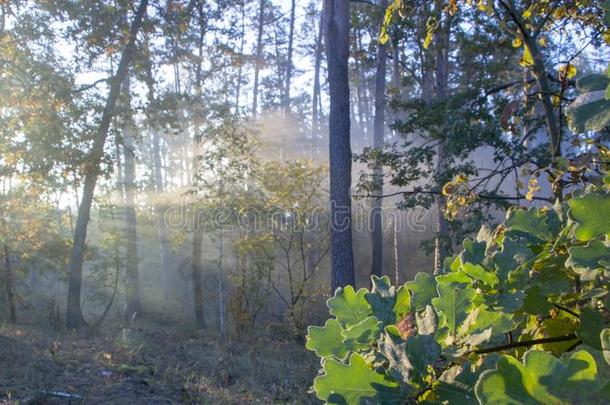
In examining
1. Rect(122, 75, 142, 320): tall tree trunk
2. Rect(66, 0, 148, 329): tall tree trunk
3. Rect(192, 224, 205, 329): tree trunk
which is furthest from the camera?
Rect(122, 75, 142, 320): tall tree trunk

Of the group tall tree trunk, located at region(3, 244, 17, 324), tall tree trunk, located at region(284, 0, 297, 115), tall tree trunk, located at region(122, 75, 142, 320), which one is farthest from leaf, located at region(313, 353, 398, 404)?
tall tree trunk, located at region(284, 0, 297, 115)

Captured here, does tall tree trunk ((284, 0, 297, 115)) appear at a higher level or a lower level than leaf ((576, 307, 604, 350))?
higher

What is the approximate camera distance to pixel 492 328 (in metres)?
0.62

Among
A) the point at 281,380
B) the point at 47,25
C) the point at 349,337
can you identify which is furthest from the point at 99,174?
the point at 349,337

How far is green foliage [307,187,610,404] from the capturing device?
43cm

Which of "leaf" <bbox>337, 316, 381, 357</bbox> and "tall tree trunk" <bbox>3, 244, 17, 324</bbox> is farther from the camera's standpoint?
"tall tree trunk" <bbox>3, 244, 17, 324</bbox>

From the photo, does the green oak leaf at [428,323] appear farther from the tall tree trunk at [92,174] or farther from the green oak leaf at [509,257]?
the tall tree trunk at [92,174]

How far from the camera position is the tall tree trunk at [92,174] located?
495 inches

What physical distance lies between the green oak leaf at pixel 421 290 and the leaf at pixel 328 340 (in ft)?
0.37

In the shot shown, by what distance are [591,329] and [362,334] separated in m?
0.27

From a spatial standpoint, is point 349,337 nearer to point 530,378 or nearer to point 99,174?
point 530,378

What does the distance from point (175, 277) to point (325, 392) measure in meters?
25.7

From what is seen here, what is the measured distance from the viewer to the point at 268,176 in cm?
1187

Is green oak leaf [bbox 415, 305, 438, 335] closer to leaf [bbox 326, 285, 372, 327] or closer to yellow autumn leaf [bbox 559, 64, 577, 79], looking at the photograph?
leaf [bbox 326, 285, 372, 327]
